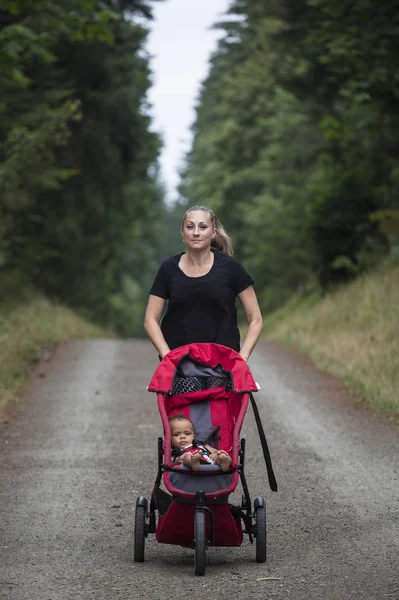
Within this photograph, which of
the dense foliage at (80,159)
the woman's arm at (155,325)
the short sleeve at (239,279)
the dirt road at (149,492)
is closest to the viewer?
the dirt road at (149,492)

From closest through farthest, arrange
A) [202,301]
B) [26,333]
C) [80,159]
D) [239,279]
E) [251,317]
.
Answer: [202,301]
[239,279]
[251,317]
[26,333]
[80,159]

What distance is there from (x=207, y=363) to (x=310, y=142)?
27360 mm

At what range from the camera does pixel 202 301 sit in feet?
20.6

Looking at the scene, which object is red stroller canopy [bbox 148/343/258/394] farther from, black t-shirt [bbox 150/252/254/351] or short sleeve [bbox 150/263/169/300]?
short sleeve [bbox 150/263/169/300]

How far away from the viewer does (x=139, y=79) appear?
32.4 meters

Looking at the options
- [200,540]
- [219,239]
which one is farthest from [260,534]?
[219,239]

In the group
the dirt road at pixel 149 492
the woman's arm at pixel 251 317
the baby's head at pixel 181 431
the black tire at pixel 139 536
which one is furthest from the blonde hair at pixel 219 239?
the dirt road at pixel 149 492

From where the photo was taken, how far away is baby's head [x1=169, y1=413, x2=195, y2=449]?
19.7 ft

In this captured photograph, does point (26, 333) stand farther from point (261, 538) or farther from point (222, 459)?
point (222, 459)

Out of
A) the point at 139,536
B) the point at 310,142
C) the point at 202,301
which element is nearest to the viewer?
the point at 139,536

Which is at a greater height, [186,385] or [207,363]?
[207,363]

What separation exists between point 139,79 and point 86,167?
3831mm

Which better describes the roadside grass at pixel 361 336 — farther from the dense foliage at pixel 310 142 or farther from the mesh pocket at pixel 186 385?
the mesh pocket at pixel 186 385

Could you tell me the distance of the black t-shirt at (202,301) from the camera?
248 inches
